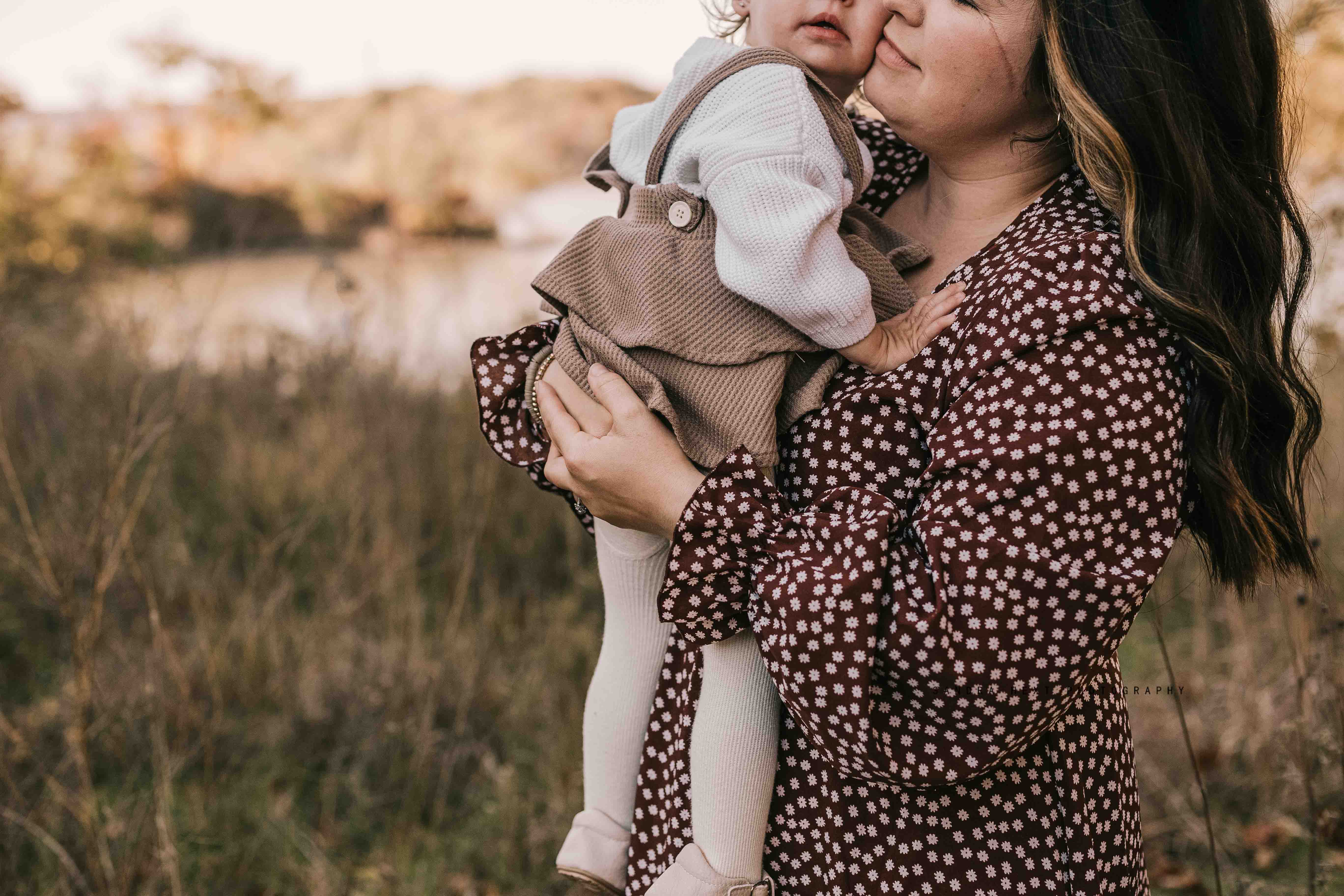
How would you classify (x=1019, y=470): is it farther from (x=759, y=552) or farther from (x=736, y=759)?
(x=736, y=759)

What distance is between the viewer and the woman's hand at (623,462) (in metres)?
1.21

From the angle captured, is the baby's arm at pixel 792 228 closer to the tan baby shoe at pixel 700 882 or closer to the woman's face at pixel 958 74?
the woman's face at pixel 958 74

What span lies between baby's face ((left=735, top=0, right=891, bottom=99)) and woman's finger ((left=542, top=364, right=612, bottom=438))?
0.56m

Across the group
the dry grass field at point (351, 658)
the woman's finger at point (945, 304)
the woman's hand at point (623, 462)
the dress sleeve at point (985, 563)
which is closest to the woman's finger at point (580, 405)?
the woman's hand at point (623, 462)

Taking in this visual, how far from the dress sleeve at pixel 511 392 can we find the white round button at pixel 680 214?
24 cm

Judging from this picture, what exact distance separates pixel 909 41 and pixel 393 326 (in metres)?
3.17

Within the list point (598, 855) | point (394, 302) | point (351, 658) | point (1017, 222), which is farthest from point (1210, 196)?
point (394, 302)

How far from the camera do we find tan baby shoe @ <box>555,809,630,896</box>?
4.88 feet

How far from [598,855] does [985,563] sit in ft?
2.72

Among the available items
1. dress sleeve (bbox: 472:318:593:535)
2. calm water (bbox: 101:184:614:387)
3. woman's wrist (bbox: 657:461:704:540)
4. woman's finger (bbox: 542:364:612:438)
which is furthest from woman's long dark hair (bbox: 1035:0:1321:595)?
calm water (bbox: 101:184:614:387)

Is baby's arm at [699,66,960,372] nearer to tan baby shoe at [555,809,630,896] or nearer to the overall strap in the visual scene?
the overall strap

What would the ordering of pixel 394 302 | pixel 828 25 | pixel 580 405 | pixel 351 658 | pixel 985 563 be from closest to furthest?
1. pixel 985 563
2. pixel 580 405
3. pixel 828 25
4. pixel 351 658
5. pixel 394 302

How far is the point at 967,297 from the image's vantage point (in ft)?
3.89

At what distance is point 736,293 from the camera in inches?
51.6
